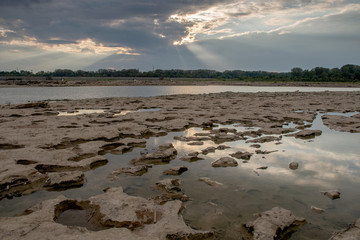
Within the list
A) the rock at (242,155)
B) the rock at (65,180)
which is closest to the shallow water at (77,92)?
the rock at (65,180)

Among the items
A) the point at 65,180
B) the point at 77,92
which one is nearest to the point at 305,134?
the point at 65,180

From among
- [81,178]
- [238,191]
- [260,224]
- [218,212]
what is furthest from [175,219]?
[81,178]

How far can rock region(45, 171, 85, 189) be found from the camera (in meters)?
4.14

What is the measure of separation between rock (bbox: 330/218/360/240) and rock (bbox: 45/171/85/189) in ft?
11.4

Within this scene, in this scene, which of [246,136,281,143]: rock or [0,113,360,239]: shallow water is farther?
[246,136,281,143]: rock

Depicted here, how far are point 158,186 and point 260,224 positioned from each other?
1.69 meters

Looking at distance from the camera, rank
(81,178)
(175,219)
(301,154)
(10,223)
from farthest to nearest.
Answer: (301,154), (81,178), (175,219), (10,223)

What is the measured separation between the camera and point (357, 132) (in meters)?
8.16

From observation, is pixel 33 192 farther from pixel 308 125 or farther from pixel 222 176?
pixel 308 125

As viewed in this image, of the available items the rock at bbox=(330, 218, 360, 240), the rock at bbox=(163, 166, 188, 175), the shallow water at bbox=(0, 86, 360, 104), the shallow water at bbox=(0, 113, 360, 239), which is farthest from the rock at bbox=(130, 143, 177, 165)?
the shallow water at bbox=(0, 86, 360, 104)

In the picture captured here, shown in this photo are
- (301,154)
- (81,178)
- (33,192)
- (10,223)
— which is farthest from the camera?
(301,154)

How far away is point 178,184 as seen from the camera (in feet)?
13.7

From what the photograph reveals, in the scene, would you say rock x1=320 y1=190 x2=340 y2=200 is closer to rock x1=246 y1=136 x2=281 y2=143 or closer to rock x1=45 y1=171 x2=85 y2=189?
rock x1=246 y1=136 x2=281 y2=143

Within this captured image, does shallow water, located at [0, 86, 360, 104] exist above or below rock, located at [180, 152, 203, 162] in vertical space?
above
